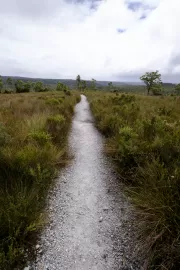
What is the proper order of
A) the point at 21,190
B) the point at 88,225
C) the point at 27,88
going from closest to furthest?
the point at 21,190
the point at 88,225
the point at 27,88

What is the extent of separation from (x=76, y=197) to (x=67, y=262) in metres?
1.25

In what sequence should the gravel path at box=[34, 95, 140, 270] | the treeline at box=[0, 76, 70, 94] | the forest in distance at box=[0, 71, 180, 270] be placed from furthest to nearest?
1. the treeline at box=[0, 76, 70, 94]
2. the gravel path at box=[34, 95, 140, 270]
3. the forest in distance at box=[0, 71, 180, 270]

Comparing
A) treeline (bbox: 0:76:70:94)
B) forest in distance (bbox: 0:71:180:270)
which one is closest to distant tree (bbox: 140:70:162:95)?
treeline (bbox: 0:76:70:94)

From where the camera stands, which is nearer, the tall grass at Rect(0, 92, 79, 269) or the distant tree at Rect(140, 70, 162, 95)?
the tall grass at Rect(0, 92, 79, 269)

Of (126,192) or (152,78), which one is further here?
(152,78)

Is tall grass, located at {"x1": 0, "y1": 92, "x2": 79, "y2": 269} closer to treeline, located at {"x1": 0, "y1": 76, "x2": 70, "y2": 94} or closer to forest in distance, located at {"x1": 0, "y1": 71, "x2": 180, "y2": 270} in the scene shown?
forest in distance, located at {"x1": 0, "y1": 71, "x2": 180, "y2": 270}

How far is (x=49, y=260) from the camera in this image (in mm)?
2150

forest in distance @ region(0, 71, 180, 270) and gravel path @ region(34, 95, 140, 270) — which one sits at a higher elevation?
forest in distance @ region(0, 71, 180, 270)

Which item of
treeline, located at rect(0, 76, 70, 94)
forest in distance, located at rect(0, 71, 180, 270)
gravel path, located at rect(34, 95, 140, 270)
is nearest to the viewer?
forest in distance, located at rect(0, 71, 180, 270)

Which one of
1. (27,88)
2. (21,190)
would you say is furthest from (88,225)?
(27,88)

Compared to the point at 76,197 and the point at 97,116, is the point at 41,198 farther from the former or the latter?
the point at 97,116

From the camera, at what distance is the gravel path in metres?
2.16

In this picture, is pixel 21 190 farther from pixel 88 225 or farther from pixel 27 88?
pixel 27 88

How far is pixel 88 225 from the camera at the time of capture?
268 cm
